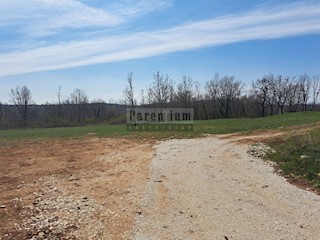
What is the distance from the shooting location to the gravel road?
5.27m

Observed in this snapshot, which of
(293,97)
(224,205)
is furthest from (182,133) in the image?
(293,97)

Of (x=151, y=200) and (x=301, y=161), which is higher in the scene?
(x=301, y=161)

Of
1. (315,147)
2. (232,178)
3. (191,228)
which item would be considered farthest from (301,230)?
(315,147)

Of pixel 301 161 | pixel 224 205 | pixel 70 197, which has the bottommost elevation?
pixel 70 197

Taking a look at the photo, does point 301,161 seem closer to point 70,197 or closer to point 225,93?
point 70,197

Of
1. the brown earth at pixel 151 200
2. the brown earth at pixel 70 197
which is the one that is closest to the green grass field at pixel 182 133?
the brown earth at pixel 70 197

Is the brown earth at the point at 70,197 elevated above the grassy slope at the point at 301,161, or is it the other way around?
the grassy slope at the point at 301,161

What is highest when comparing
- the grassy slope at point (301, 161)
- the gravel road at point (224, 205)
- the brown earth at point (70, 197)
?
the grassy slope at point (301, 161)

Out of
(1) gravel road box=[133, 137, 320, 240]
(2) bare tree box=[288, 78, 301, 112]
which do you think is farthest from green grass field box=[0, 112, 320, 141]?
(2) bare tree box=[288, 78, 301, 112]

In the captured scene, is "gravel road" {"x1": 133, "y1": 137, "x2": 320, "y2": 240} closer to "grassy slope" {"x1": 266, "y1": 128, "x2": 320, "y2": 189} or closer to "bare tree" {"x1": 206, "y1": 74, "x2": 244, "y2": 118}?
"grassy slope" {"x1": 266, "y1": 128, "x2": 320, "y2": 189}

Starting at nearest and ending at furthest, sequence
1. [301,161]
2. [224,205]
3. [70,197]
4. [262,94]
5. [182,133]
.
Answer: [224,205], [70,197], [301,161], [182,133], [262,94]

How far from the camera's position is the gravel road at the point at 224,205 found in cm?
527

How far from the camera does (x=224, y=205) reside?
666 cm

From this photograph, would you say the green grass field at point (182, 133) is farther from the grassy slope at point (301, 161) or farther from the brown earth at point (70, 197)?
the brown earth at point (70, 197)
